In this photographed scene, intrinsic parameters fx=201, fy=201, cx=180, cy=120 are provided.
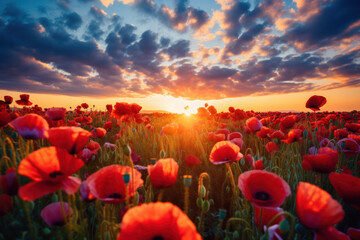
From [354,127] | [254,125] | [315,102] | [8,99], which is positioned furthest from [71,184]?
[8,99]

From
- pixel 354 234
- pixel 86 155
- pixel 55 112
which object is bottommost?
pixel 354 234

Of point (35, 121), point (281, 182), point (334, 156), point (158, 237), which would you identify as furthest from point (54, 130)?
point (334, 156)

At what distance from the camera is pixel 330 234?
2.81ft

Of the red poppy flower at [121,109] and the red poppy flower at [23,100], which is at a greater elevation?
the red poppy flower at [23,100]

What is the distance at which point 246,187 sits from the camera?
1026 mm

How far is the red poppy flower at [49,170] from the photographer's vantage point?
82 centimetres

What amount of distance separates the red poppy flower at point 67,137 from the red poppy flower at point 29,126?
28 cm

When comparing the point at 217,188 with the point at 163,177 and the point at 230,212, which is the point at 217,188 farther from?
the point at 163,177

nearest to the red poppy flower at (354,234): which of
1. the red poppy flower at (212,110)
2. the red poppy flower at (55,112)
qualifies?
the red poppy flower at (55,112)

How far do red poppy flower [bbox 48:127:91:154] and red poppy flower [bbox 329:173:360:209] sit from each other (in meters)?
1.35

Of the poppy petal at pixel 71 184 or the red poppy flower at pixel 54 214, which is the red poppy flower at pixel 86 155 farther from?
the poppy petal at pixel 71 184

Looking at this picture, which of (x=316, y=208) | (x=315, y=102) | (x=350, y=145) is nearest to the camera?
(x=316, y=208)

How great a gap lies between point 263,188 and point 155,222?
0.71m

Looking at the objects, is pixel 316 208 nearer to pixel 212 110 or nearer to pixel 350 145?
pixel 350 145
